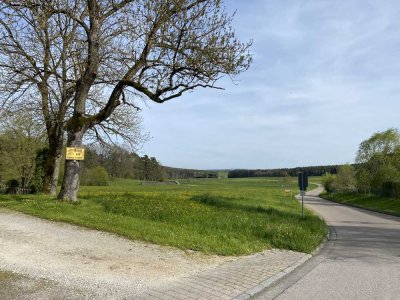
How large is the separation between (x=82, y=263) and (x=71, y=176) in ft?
29.5

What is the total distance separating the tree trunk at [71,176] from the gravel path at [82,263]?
4.86 m

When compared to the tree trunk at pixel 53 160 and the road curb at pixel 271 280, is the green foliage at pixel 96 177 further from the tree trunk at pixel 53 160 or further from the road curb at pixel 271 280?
the road curb at pixel 271 280

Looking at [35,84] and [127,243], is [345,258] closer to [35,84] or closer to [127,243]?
[127,243]

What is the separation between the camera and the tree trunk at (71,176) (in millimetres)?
16219

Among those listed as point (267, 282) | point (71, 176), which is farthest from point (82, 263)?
point (71, 176)

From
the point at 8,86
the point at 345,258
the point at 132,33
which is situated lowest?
the point at 345,258

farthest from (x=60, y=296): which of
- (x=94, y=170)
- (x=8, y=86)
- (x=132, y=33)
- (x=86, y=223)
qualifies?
(x=94, y=170)

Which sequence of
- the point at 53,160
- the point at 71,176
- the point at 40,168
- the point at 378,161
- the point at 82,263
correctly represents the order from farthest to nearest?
the point at 378,161 → the point at 40,168 → the point at 53,160 → the point at 71,176 → the point at 82,263

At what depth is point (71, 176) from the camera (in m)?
16.3

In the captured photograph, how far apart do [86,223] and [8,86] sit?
35.5 ft

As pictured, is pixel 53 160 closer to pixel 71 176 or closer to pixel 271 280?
pixel 71 176

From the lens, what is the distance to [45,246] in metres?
8.85

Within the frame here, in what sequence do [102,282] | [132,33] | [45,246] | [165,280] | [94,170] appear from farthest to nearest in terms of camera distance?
[94,170]
[132,33]
[45,246]
[165,280]
[102,282]

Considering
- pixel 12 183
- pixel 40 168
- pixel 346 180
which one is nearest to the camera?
pixel 40 168
